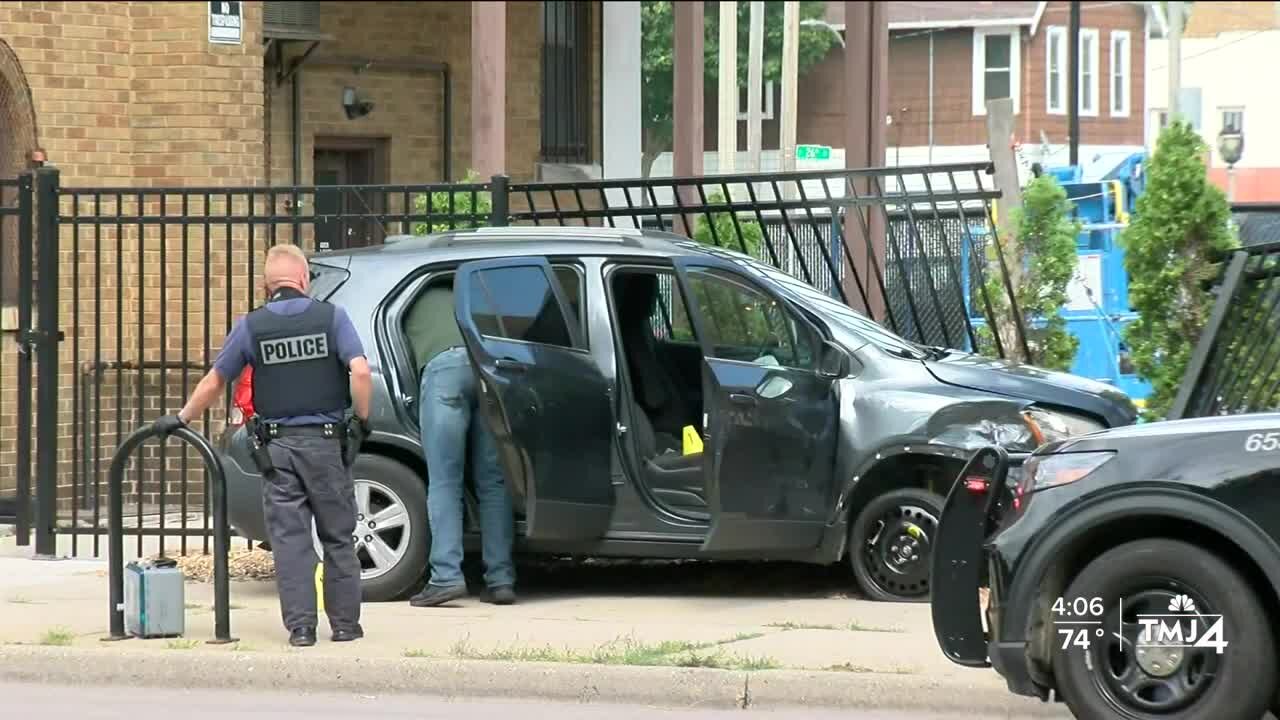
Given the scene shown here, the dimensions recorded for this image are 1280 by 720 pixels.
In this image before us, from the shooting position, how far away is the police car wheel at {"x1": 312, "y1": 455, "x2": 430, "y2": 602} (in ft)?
33.9

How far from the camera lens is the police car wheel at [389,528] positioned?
10344 mm

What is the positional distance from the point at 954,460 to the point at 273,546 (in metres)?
3.29

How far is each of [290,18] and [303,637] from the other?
10.8 metres

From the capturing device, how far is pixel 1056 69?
57.5 metres

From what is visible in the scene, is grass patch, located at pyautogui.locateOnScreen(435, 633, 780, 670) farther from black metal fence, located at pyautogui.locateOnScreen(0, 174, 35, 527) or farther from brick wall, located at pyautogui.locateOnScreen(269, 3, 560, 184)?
brick wall, located at pyautogui.locateOnScreen(269, 3, 560, 184)

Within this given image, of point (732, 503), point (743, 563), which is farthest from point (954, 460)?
point (743, 563)

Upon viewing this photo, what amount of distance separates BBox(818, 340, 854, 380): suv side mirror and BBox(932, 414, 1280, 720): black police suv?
3081 millimetres

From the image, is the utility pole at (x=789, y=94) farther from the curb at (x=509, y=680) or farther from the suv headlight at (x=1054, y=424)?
the curb at (x=509, y=680)

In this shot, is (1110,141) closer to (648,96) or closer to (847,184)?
(648,96)

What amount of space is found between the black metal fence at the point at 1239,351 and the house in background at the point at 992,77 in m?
41.9

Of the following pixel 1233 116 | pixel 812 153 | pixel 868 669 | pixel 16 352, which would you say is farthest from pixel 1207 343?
pixel 1233 116

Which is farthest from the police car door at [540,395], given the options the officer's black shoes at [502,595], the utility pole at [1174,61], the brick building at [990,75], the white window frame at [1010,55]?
the white window frame at [1010,55]

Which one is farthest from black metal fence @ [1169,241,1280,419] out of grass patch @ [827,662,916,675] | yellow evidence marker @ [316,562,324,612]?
yellow evidence marker @ [316,562,324,612]

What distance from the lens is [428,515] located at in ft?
33.8
